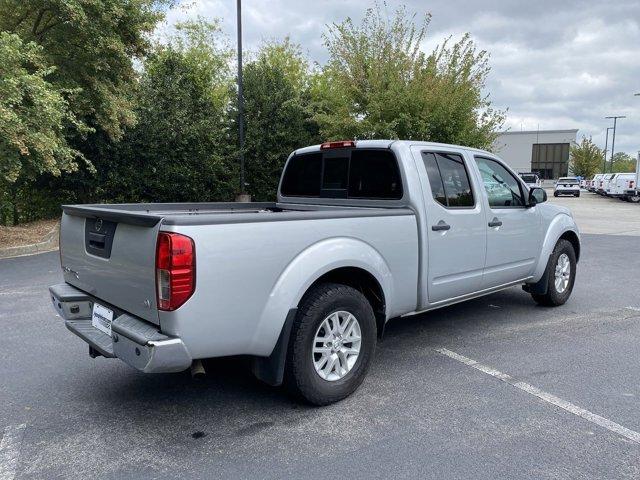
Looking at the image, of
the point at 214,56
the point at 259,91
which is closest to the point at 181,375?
the point at 259,91

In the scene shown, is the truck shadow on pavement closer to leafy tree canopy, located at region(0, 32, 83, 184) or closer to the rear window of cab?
the rear window of cab

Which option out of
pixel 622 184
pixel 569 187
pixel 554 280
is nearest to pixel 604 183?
pixel 569 187

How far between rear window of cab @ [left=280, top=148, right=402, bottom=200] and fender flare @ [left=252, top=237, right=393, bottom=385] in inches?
43.7

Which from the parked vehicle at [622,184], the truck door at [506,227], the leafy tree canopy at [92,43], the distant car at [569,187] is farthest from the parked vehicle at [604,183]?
the truck door at [506,227]

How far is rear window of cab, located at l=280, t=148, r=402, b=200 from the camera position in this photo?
4.34 m

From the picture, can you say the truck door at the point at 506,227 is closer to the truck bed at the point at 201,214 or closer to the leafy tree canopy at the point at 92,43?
the truck bed at the point at 201,214

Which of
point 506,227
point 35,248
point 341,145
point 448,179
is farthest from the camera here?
point 35,248

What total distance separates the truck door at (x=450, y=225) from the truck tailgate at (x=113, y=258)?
7.24 ft

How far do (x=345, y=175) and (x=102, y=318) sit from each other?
2494 mm

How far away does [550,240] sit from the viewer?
570cm

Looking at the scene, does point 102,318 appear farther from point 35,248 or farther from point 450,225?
point 35,248

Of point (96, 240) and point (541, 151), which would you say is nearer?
point (96, 240)

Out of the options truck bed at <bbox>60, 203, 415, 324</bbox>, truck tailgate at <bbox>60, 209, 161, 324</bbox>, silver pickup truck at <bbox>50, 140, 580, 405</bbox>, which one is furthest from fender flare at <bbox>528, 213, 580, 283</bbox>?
truck tailgate at <bbox>60, 209, 161, 324</bbox>

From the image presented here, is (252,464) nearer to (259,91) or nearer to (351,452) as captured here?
(351,452)
